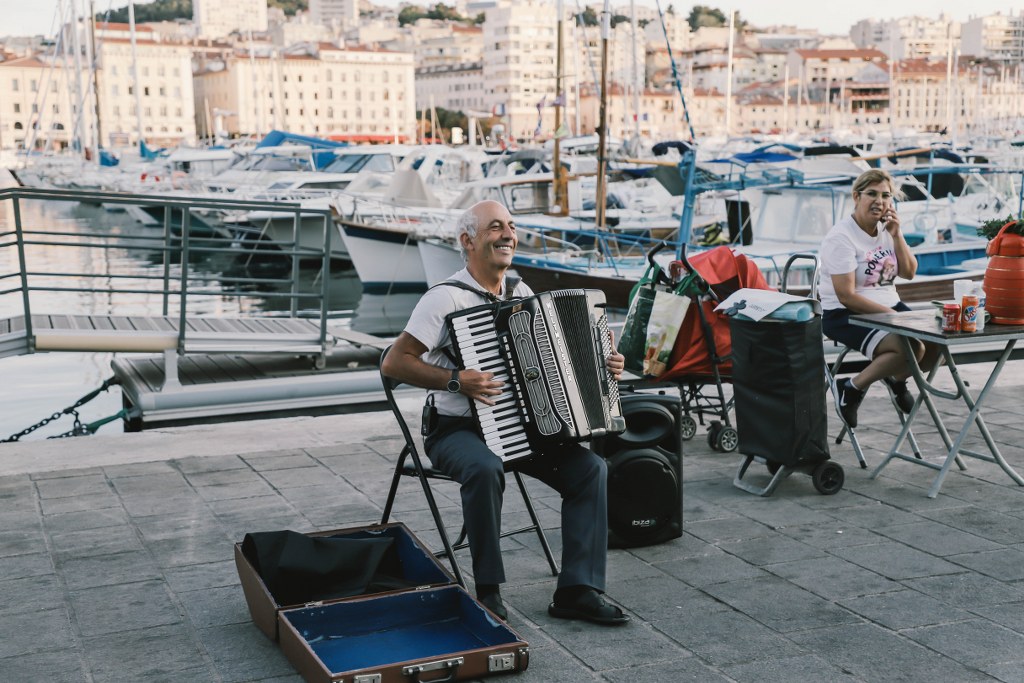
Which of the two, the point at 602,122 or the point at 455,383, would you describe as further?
the point at 602,122

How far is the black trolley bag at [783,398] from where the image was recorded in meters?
5.17

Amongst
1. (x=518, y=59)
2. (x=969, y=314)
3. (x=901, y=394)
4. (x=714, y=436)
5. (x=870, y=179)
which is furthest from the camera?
(x=518, y=59)

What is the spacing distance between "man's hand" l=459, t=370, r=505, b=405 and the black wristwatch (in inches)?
0.7

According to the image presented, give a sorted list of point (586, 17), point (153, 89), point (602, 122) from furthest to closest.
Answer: point (586, 17), point (153, 89), point (602, 122)

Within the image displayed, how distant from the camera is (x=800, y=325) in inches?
202

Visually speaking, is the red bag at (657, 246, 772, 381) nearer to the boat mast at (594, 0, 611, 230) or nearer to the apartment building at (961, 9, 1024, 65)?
the boat mast at (594, 0, 611, 230)

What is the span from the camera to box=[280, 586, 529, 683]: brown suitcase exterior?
3342mm

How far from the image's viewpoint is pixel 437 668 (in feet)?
11.0

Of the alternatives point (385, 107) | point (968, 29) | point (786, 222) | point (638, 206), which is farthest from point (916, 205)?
point (968, 29)

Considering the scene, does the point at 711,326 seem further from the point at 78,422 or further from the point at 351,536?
the point at 78,422

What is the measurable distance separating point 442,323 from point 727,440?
272cm

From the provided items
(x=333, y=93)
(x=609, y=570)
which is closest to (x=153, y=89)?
(x=333, y=93)

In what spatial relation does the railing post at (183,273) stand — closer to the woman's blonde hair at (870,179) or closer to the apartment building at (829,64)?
the woman's blonde hair at (870,179)

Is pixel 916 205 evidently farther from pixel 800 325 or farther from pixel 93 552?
pixel 93 552
